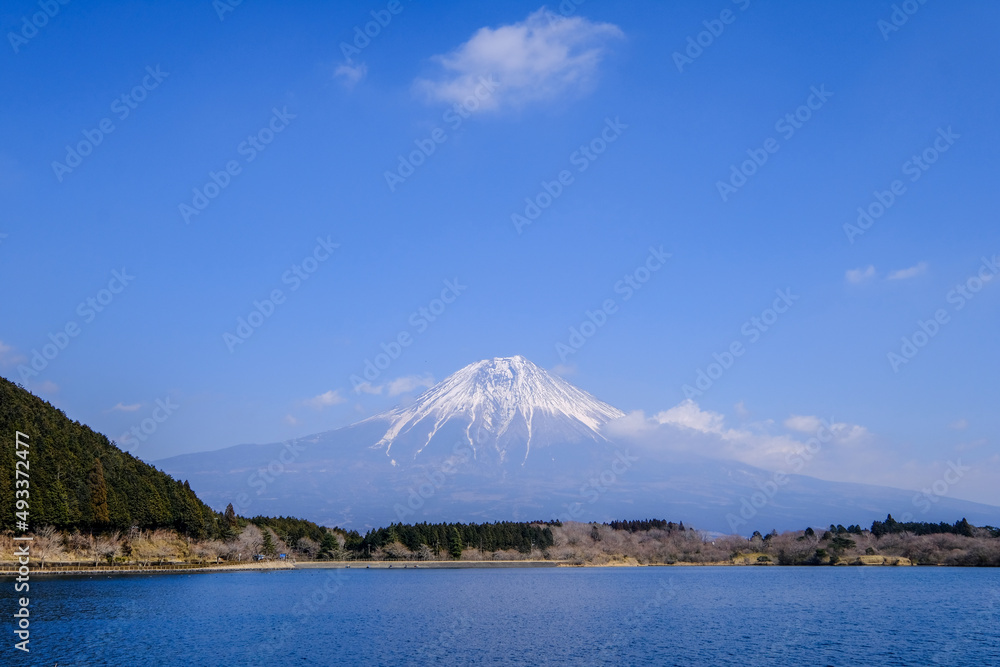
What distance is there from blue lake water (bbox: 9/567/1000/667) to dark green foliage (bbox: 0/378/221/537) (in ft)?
24.7

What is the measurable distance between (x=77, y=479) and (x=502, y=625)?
45970 millimetres

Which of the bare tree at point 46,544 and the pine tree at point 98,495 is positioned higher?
the pine tree at point 98,495

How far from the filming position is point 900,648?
30.5 meters

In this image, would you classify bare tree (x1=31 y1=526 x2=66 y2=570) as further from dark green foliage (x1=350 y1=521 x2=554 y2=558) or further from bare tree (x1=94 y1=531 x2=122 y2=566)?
dark green foliage (x1=350 y1=521 x2=554 y2=558)

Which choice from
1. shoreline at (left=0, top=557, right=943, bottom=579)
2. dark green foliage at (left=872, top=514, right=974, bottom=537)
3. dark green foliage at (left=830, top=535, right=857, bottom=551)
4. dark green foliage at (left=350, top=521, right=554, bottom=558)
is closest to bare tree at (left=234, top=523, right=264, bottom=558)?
shoreline at (left=0, top=557, right=943, bottom=579)

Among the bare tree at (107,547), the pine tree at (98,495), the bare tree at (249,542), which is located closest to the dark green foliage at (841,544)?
the bare tree at (249,542)

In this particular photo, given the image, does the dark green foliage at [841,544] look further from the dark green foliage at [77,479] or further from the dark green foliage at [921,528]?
the dark green foliage at [77,479]

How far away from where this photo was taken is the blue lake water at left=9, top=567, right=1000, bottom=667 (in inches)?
1126

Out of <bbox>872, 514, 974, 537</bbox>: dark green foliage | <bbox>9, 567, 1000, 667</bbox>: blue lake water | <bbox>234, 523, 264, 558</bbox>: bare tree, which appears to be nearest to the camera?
<bbox>9, 567, 1000, 667</bbox>: blue lake water

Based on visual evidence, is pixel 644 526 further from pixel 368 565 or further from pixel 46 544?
pixel 46 544

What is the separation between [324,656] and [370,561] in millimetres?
85836

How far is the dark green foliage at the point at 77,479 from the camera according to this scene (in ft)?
201

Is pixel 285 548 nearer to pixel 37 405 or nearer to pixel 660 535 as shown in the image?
pixel 37 405

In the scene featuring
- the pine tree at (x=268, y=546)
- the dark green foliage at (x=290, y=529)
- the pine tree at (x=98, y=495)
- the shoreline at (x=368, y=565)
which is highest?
the pine tree at (x=98, y=495)
